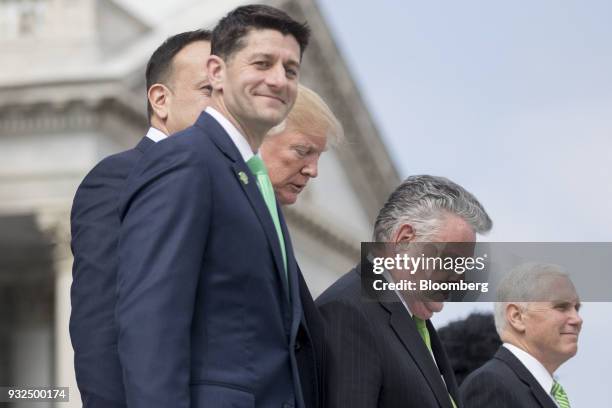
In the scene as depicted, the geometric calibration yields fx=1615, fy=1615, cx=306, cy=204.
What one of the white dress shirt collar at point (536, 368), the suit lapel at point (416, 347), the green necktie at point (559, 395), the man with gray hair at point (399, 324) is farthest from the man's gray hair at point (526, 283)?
the suit lapel at point (416, 347)

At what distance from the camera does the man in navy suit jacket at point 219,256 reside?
3191 millimetres

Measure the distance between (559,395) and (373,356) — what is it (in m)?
1.14

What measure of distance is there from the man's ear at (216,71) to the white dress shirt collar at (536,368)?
5.71 ft

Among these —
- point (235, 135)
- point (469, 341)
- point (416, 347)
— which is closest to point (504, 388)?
point (416, 347)

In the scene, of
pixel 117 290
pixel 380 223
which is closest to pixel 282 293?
pixel 117 290

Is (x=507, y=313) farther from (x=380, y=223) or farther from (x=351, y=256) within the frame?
(x=351, y=256)

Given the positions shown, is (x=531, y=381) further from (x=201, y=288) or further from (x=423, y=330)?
(x=201, y=288)

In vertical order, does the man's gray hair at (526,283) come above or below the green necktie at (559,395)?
above

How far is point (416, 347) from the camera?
4.14m

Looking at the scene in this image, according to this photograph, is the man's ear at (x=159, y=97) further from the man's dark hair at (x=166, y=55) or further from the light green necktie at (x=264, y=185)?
the light green necktie at (x=264, y=185)

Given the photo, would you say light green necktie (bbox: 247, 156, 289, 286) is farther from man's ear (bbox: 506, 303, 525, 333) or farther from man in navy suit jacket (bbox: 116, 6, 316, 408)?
man's ear (bbox: 506, 303, 525, 333)

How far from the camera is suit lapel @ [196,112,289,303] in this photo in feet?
11.1

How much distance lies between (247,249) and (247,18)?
528 millimetres

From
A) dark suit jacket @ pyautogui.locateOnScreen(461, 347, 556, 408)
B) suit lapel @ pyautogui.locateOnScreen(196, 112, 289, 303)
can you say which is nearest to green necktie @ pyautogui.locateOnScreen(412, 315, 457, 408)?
dark suit jacket @ pyautogui.locateOnScreen(461, 347, 556, 408)
